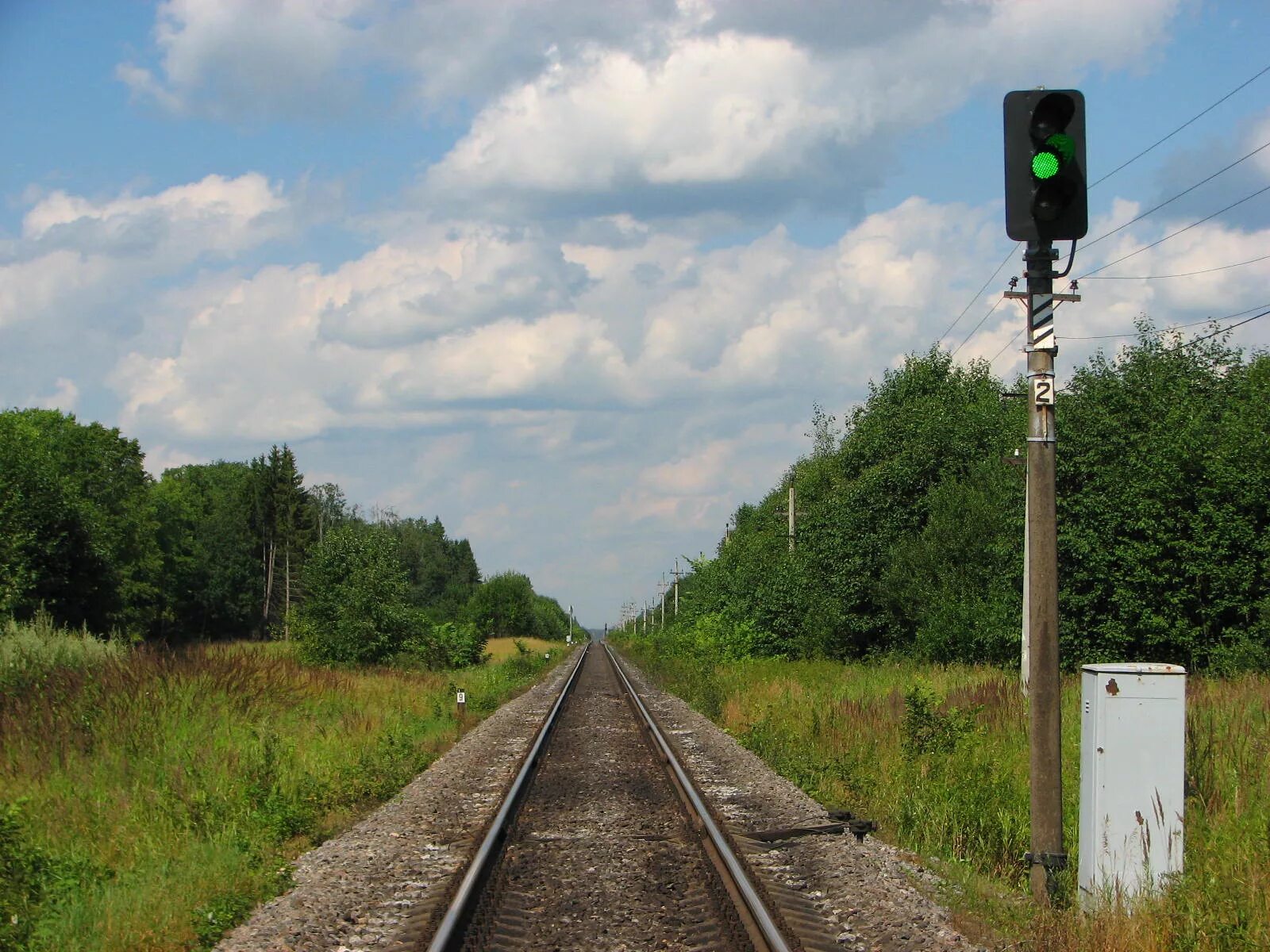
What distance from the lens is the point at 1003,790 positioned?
995 centimetres

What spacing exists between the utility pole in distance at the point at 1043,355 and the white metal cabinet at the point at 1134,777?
28cm

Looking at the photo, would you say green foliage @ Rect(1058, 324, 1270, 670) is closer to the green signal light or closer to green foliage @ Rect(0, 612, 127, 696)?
A: the green signal light

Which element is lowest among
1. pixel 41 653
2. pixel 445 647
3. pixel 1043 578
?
pixel 445 647

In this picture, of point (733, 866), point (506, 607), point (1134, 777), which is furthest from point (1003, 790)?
point (506, 607)

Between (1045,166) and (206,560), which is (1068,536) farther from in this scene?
(206,560)

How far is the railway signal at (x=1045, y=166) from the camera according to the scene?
6254 mm

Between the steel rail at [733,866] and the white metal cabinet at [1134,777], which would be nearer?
the steel rail at [733,866]

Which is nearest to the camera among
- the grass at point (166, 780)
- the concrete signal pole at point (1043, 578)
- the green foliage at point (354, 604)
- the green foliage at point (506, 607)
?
the concrete signal pole at point (1043, 578)

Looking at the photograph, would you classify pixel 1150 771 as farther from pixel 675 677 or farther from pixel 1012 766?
pixel 675 677

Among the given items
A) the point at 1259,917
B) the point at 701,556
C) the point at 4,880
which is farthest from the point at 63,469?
the point at 1259,917

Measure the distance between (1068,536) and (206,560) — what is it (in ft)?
260

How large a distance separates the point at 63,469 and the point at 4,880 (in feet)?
234

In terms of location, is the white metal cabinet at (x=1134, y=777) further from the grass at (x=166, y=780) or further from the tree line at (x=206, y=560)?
the tree line at (x=206, y=560)

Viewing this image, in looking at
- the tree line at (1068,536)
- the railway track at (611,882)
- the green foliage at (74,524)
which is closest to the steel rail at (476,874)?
the railway track at (611,882)
